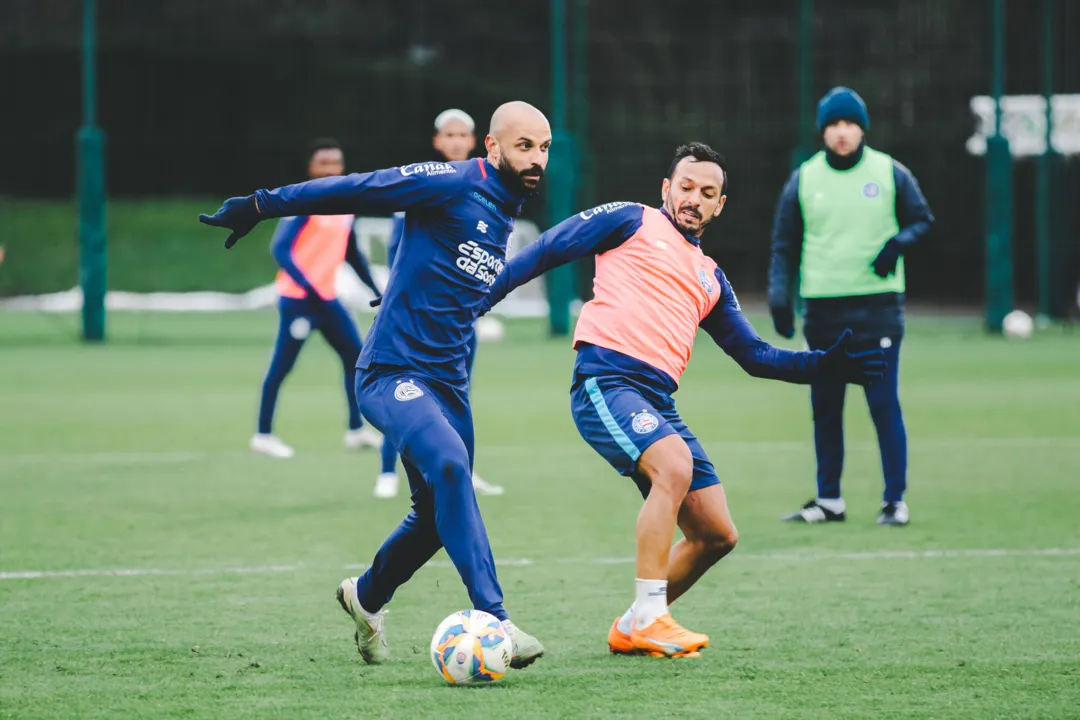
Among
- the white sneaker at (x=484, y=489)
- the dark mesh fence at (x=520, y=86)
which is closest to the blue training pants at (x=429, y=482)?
the white sneaker at (x=484, y=489)

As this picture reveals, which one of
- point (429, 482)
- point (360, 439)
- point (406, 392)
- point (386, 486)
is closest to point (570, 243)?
point (406, 392)

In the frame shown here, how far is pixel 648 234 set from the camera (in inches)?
244

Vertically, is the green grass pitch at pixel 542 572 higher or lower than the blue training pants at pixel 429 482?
lower

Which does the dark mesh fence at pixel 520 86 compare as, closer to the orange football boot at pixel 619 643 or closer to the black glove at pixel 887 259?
the black glove at pixel 887 259

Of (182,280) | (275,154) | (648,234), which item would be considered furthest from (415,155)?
(648,234)

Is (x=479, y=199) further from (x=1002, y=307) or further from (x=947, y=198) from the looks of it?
(x=947, y=198)

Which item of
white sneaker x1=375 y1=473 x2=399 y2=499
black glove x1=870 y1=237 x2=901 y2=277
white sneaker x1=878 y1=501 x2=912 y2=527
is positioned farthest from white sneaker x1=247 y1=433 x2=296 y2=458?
black glove x1=870 y1=237 x2=901 y2=277

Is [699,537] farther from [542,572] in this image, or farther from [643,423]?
[542,572]

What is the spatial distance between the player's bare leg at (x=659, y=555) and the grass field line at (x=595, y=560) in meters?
1.85

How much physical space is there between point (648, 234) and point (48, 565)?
3.32 meters

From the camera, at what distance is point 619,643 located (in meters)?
5.82

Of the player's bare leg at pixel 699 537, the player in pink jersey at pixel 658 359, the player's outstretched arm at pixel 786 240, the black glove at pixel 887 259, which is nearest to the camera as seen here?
the player in pink jersey at pixel 658 359

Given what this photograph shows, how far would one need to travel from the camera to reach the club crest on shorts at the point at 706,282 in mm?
6180

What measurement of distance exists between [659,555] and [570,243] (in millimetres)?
1165
